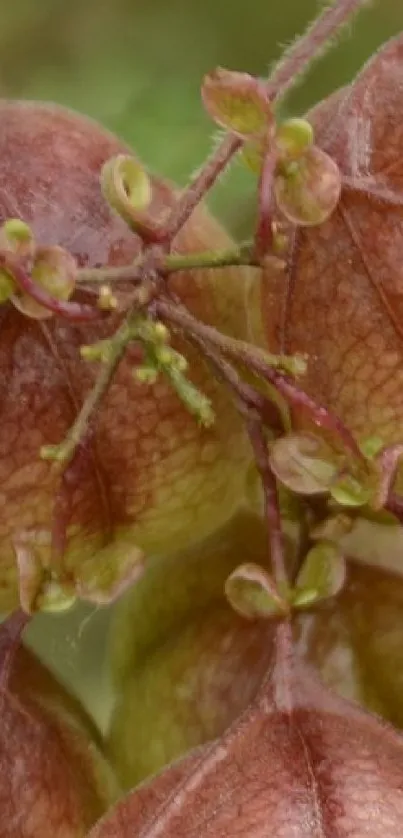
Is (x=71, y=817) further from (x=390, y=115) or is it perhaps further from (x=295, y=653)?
(x=390, y=115)

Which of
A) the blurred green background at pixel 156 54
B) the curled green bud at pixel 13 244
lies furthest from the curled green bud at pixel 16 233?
the blurred green background at pixel 156 54

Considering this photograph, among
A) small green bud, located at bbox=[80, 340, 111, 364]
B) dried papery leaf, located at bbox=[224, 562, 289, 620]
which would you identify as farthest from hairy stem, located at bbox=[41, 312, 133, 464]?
dried papery leaf, located at bbox=[224, 562, 289, 620]

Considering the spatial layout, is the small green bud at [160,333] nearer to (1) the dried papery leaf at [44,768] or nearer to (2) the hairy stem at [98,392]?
(2) the hairy stem at [98,392]

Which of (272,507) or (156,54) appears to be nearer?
(272,507)

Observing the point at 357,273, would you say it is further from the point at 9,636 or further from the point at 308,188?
the point at 9,636

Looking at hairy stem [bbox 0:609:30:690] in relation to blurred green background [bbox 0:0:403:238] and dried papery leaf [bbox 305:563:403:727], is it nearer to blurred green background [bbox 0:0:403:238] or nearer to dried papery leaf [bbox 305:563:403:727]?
dried papery leaf [bbox 305:563:403:727]

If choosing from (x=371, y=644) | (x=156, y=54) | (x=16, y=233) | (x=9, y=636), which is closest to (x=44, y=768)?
(x=9, y=636)
